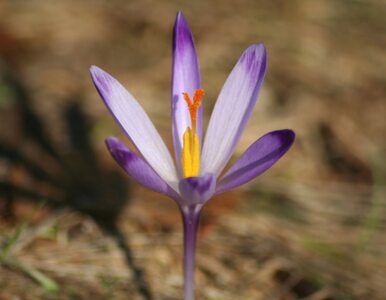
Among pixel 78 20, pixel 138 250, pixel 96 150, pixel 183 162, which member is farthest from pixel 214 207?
pixel 78 20

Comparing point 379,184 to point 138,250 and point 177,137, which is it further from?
point 177,137

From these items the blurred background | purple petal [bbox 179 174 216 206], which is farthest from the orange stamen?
the blurred background

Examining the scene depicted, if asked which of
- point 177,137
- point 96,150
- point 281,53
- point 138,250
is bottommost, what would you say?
point 138,250

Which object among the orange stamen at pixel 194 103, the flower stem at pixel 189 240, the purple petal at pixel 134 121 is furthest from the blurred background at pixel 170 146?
the orange stamen at pixel 194 103

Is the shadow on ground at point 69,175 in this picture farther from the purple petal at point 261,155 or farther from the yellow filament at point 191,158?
the purple petal at point 261,155

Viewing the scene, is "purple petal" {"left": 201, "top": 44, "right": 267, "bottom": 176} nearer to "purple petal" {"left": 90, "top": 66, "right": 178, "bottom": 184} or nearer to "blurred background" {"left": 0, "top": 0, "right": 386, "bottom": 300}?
"purple petal" {"left": 90, "top": 66, "right": 178, "bottom": 184}
